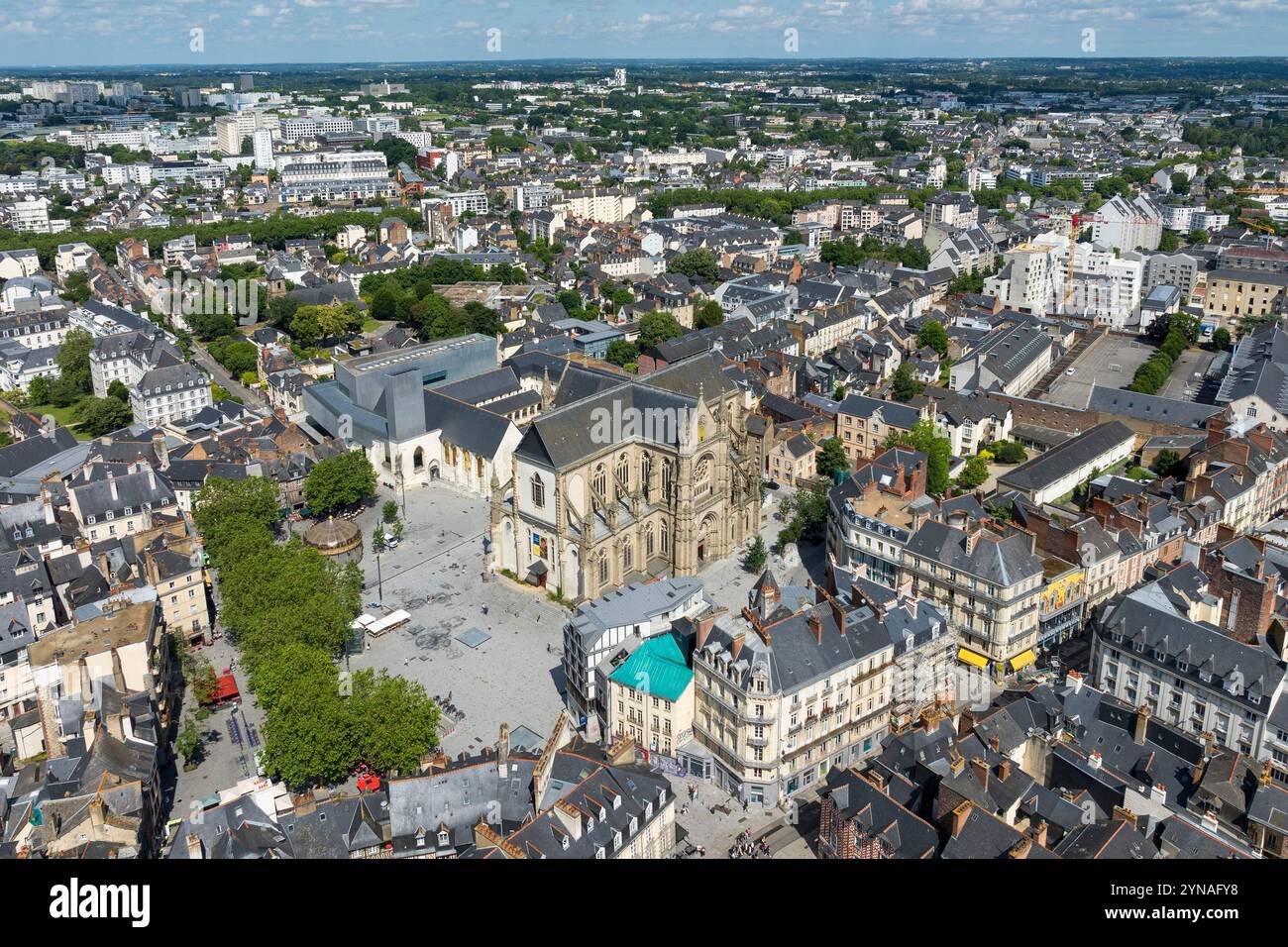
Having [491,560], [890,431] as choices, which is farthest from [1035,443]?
[491,560]

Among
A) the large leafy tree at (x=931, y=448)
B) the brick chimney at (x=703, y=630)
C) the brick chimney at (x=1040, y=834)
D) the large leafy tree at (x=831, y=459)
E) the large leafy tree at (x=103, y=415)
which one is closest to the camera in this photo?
the brick chimney at (x=1040, y=834)

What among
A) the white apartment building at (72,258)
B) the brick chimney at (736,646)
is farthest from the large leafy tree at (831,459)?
the white apartment building at (72,258)

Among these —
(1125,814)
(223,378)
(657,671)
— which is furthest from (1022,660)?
(223,378)

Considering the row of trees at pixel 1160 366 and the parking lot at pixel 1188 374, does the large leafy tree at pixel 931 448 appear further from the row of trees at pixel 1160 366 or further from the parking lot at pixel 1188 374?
the parking lot at pixel 1188 374

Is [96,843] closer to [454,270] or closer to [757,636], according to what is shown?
[757,636]

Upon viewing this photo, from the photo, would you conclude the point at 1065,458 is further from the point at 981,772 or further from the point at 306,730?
the point at 306,730
